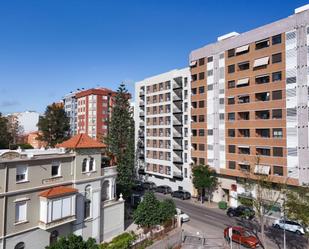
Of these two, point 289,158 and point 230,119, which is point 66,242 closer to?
point 289,158

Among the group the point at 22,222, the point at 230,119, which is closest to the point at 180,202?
the point at 230,119

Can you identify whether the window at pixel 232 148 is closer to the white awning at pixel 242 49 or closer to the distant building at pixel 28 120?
the white awning at pixel 242 49

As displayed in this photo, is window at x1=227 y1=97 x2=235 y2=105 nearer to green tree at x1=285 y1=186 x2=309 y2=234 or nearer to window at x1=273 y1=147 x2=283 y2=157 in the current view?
window at x1=273 y1=147 x2=283 y2=157

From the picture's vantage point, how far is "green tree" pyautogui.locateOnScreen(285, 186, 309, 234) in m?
25.6

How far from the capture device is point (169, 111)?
61812mm

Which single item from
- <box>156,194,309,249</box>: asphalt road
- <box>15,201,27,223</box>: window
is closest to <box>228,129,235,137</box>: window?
<box>156,194,309,249</box>: asphalt road

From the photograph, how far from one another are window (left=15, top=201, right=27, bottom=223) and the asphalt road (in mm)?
16705

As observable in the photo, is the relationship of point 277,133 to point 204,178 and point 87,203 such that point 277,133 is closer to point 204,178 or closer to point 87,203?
point 204,178

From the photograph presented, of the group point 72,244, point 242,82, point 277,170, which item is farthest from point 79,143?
point 242,82

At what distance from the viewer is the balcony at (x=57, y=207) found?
1034 inches

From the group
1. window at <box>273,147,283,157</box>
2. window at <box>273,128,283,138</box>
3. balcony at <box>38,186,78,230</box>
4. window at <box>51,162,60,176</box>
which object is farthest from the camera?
window at <box>273,128,283,138</box>

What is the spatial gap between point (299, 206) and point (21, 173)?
2470 centimetres

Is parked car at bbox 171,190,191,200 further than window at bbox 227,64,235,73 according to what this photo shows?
Yes

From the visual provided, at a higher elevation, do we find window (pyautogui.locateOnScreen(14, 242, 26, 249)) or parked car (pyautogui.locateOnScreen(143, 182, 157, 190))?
window (pyautogui.locateOnScreen(14, 242, 26, 249))
